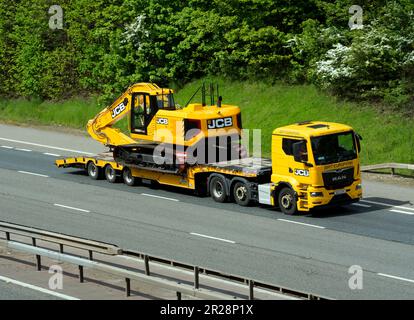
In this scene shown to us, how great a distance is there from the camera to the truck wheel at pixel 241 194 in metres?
28.6

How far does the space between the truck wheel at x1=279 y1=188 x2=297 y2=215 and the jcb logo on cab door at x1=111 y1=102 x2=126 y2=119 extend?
26.6 feet

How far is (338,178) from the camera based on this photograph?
89.9 ft

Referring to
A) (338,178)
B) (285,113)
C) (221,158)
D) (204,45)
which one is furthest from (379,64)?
(338,178)

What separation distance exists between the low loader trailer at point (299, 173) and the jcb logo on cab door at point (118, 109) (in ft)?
16.9

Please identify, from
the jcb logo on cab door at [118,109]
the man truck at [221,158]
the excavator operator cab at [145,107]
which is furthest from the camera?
the jcb logo on cab door at [118,109]

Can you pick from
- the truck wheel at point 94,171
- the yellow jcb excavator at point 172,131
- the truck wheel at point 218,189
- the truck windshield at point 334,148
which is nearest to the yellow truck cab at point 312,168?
the truck windshield at point 334,148

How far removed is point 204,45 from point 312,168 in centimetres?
1961

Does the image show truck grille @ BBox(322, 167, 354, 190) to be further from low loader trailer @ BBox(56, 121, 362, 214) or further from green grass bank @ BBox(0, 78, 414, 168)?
green grass bank @ BBox(0, 78, 414, 168)

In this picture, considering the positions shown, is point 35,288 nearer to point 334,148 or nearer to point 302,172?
point 302,172

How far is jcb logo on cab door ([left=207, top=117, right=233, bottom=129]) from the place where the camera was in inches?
1190

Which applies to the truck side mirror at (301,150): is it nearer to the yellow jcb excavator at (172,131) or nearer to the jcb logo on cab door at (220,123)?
the yellow jcb excavator at (172,131)

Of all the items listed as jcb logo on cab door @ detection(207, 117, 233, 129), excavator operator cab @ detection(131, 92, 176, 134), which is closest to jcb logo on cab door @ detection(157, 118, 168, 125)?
excavator operator cab @ detection(131, 92, 176, 134)

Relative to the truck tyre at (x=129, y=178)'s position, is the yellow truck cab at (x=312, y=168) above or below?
above

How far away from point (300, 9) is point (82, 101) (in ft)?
42.0
